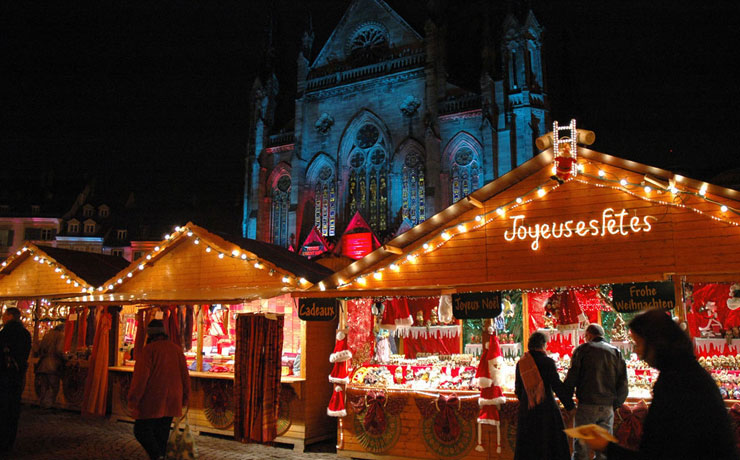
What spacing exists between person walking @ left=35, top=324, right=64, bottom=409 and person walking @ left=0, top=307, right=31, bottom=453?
4.41 m

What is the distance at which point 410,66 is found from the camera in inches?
1098

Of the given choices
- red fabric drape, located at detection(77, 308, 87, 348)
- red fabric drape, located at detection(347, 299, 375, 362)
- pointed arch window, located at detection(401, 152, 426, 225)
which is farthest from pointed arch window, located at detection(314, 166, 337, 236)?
red fabric drape, located at detection(347, 299, 375, 362)

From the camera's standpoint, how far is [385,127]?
93.1ft

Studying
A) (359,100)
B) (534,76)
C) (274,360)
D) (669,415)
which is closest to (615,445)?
(669,415)

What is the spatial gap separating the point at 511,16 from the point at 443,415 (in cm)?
2384

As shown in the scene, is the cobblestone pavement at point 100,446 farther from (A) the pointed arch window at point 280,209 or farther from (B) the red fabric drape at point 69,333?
(A) the pointed arch window at point 280,209

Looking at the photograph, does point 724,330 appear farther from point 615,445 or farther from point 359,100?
point 359,100

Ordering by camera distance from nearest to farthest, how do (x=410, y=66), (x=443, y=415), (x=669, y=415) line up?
(x=669, y=415) < (x=443, y=415) < (x=410, y=66)

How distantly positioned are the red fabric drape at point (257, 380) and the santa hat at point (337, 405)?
998 mm

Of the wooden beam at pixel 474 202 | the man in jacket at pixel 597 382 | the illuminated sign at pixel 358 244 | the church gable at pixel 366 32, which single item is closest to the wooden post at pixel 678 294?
the man in jacket at pixel 597 382

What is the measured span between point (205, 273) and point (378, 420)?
5.13 m

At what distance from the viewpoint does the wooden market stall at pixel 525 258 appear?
23.0 feet

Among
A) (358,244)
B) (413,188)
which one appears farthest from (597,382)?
(413,188)

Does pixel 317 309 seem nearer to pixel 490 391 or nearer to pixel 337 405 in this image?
pixel 337 405
